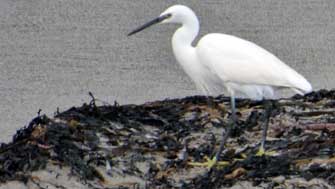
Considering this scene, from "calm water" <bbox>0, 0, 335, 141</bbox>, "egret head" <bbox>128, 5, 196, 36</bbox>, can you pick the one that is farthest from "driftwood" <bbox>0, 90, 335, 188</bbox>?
"calm water" <bbox>0, 0, 335, 141</bbox>

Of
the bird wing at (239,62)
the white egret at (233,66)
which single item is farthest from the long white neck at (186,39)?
the bird wing at (239,62)

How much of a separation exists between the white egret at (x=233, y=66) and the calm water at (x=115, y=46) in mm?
1361

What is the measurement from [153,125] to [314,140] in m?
1.07

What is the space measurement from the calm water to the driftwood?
1512mm

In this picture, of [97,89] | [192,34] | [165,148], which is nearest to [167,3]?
[97,89]

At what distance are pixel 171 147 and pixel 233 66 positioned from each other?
3.10ft

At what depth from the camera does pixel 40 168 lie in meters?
7.32

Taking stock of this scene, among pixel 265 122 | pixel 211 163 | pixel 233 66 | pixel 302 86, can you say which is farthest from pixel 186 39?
pixel 211 163

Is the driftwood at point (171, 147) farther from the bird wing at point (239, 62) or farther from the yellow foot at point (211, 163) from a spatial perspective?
the bird wing at point (239, 62)

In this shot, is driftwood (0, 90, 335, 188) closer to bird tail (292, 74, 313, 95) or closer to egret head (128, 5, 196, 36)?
bird tail (292, 74, 313, 95)

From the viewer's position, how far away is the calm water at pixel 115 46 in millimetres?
10461

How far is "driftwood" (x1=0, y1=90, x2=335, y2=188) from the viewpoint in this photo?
7238 millimetres

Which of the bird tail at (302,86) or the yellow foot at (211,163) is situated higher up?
the bird tail at (302,86)

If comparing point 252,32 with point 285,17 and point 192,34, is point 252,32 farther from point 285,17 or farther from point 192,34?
point 192,34
